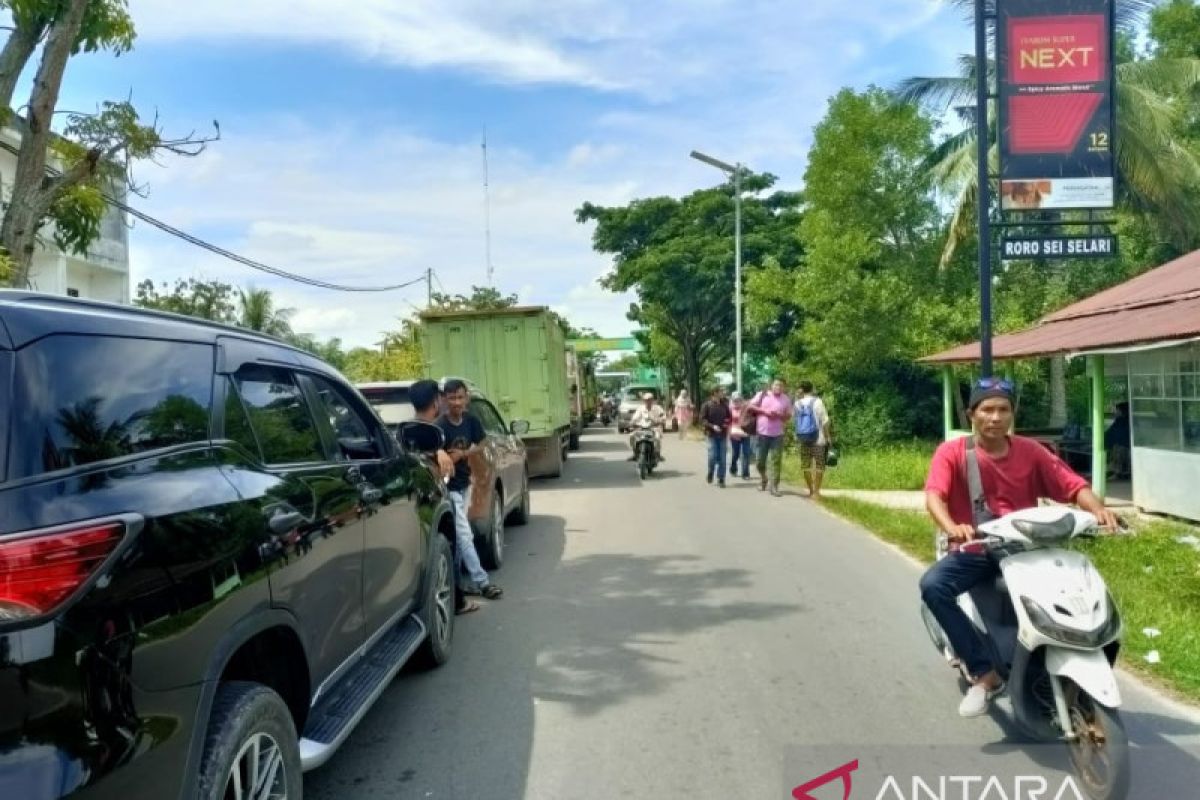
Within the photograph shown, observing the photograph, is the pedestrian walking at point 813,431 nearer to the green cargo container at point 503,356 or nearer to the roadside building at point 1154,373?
the roadside building at point 1154,373

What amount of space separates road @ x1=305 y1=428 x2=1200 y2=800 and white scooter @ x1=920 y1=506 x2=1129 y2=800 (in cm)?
30

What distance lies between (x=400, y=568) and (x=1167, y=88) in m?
25.7

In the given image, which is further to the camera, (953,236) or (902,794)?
(953,236)

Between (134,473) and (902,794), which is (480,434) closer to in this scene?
(902,794)

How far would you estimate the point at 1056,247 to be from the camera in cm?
960

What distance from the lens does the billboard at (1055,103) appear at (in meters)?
8.93

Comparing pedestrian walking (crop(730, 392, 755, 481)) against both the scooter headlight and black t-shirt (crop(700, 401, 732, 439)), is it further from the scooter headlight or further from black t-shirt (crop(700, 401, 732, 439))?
the scooter headlight

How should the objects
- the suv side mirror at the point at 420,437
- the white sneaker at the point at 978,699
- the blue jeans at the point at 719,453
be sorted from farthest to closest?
the blue jeans at the point at 719,453 → the suv side mirror at the point at 420,437 → the white sneaker at the point at 978,699

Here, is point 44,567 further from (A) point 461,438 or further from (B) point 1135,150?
(B) point 1135,150

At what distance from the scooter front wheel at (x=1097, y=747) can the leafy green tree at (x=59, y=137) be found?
599 centimetres

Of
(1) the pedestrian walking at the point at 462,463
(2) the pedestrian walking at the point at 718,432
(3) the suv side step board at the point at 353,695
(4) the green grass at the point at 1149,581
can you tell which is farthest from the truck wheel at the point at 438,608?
(2) the pedestrian walking at the point at 718,432

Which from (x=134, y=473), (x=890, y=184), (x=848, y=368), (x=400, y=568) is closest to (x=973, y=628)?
(x=400, y=568)

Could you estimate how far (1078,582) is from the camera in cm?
372

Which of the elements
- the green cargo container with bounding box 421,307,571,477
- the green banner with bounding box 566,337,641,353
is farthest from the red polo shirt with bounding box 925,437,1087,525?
the green banner with bounding box 566,337,641,353
